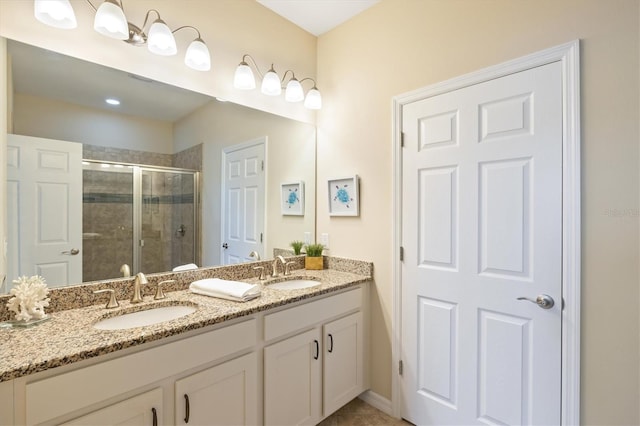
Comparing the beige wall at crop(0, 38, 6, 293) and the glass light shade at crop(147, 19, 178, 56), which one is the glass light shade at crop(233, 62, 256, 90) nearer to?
the glass light shade at crop(147, 19, 178, 56)

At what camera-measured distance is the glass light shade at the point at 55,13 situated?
129 cm

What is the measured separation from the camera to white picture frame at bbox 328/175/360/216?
2252 mm

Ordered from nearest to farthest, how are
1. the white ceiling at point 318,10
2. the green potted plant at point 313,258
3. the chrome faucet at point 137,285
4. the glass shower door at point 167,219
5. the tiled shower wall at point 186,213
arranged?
the chrome faucet at point 137,285 < the glass shower door at point 167,219 < the tiled shower wall at point 186,213 < the white ceiling at point 318,10 < the green potted plant at point 313,258

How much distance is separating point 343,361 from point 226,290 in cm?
93

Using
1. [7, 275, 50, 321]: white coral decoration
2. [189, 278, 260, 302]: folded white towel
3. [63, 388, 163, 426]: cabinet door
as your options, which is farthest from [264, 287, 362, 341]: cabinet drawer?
[7, 275, 50, 321]: white coral decoration

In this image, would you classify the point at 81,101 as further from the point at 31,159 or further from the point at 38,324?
the point at 38,324

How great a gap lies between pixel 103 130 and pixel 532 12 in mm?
2209

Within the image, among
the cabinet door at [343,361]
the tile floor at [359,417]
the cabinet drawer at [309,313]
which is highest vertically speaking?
the cabinet drawer at [309,313]

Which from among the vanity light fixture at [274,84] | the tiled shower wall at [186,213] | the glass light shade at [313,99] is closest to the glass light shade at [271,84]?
the vanity light fixture at [274,84]

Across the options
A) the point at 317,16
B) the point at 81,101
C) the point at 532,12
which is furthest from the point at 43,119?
the point at 532,12

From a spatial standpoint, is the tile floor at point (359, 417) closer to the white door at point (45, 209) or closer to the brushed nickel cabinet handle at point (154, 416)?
the brushed nickel cabinet handle at point (154, 416)

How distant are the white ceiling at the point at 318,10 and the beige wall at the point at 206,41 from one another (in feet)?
0.20

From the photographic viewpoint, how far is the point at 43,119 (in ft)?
4.61

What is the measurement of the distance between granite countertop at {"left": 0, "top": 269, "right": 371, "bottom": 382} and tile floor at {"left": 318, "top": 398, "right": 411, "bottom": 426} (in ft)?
3.10
